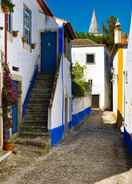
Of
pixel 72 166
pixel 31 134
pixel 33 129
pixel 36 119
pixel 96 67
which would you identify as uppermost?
pixel 96 67

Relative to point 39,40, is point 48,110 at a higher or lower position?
lower

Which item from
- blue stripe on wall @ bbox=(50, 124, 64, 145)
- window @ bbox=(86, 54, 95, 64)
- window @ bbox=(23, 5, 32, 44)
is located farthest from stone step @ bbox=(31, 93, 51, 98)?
window @ bbox=(86, 54, 95, 64)

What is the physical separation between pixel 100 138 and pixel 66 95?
11.9 feet

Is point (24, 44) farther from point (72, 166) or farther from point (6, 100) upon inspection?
point (72, 166)

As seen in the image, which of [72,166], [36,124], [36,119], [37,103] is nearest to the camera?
[72,166]

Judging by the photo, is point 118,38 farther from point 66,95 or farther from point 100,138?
point 100,138

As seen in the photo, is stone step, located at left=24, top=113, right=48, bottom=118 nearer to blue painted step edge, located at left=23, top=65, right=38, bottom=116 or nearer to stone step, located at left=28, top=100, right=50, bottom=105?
blue painted step edge, located at left=23, top=65, right=38, bottom=116

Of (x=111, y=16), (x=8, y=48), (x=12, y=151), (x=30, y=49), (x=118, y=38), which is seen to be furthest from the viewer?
(x=111, y=16)

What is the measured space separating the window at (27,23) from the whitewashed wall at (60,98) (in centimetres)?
237

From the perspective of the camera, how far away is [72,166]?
1236cm

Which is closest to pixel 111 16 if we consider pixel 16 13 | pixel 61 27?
pixel 61 27

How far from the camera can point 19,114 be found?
16781mm

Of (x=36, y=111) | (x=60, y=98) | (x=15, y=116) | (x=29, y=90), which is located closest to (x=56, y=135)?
(x=36, y=111)

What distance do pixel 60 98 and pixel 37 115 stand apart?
2441 millimetres
